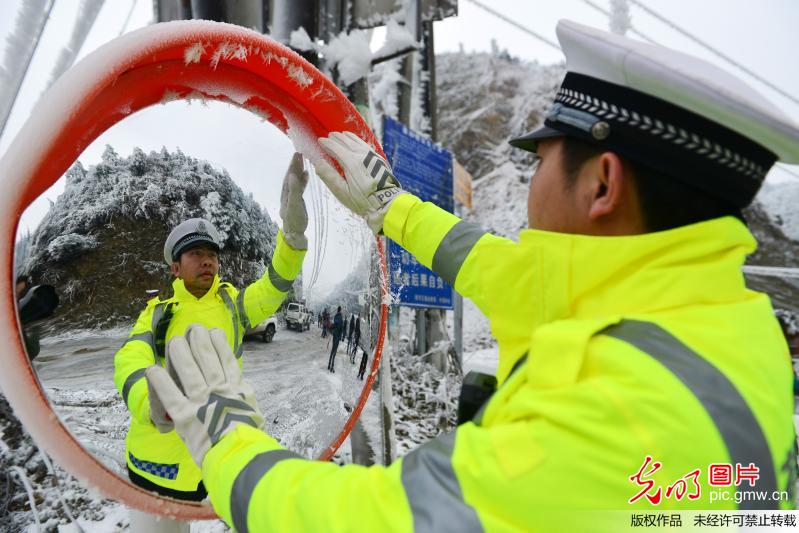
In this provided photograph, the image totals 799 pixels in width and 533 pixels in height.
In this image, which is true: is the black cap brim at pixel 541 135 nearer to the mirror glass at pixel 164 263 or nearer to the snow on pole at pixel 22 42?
the mirror glass at pixel 164 263

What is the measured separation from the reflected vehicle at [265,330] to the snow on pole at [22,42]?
1026 millimetres

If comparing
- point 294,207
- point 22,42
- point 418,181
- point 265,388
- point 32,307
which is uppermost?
point 22,42

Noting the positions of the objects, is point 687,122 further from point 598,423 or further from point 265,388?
point 265,388

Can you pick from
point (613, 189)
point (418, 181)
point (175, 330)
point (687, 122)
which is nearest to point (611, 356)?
point (613, 189)

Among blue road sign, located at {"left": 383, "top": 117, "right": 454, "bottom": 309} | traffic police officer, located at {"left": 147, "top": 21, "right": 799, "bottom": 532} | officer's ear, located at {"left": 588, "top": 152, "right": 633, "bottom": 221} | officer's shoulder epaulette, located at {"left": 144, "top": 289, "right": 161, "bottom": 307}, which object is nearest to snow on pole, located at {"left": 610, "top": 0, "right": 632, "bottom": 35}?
blue road sign, located at {"left": 383, "top": 117, "right": 454, "bottom": 309}

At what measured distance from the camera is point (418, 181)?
3105 millimetres

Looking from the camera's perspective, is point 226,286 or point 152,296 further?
point 226,286

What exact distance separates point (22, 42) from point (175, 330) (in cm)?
119

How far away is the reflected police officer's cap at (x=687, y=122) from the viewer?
2.30 ft

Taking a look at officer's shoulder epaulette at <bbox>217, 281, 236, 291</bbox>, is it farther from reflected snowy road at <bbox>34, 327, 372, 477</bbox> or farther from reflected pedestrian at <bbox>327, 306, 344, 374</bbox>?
reflected pedestrian at <bbox>327, 306, 344, 374</bbox>

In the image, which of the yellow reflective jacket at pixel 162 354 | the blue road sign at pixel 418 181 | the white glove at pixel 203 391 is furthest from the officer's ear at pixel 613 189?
the blue road sign at pixel 418 181

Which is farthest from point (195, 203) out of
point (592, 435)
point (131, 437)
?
point (592, 435)

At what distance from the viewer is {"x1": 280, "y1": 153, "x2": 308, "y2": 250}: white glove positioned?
4.34ft

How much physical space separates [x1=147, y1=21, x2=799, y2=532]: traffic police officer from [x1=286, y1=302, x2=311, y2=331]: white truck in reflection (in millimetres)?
416
